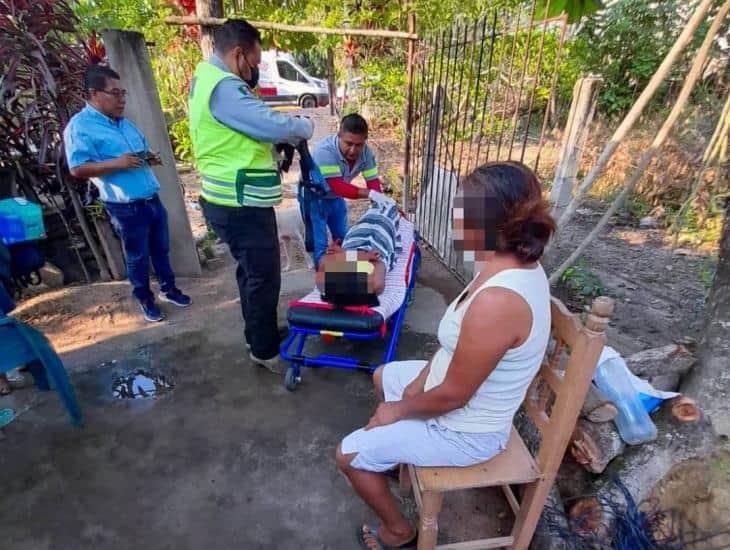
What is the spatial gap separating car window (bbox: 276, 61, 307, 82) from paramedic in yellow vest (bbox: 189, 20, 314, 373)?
632 inches

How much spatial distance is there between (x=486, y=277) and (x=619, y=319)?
2.70 metres

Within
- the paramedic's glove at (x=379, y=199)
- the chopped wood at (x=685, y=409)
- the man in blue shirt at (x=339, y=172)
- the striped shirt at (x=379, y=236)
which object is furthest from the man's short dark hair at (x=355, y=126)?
the chopped wood at (x=685, y=409)

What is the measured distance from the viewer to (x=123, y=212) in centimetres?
314

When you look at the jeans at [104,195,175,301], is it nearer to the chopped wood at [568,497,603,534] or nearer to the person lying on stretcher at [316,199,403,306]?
the person lying on stretcher at [316,199,403,306]

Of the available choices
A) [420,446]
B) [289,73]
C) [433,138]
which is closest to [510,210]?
[420,446]

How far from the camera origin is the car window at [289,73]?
16938 millimetres

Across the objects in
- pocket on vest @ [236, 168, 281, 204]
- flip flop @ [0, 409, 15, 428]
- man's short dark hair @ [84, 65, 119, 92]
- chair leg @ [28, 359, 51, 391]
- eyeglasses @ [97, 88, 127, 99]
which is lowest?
flip flop @ [0, 409, 15, 428]

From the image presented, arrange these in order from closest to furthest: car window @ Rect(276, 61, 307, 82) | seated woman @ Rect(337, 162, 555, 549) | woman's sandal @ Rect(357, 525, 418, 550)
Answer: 1. seated woman @ Rect(337, 162, 555, 549)
2. woman's sandal @ Rect(357, 525, 418, 550)
3. car window @ Rect(276, 61, 307, 82)

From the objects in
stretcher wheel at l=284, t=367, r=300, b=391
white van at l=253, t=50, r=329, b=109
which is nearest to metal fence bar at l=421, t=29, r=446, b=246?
stretcher wheel at l=284, t=367, r=300, b=391

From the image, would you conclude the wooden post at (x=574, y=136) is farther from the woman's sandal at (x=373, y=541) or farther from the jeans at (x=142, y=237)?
the jeans at (x=142, y=237)

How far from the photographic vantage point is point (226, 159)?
7.75ft

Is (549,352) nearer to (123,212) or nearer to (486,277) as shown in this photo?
(486,277)

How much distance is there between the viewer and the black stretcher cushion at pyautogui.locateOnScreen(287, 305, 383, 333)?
2.50m

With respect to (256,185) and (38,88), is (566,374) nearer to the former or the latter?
(256,185)
